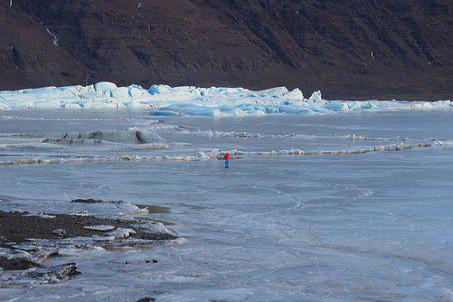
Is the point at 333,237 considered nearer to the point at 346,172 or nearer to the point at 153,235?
the point at 153,235

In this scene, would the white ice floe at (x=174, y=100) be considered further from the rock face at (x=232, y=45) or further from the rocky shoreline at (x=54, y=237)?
the rocky shoreline at (x=54, y=237)

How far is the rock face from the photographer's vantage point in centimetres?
8512

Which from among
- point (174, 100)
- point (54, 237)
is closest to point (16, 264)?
point (54, 237)

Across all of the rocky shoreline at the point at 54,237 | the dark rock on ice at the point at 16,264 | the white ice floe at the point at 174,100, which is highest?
the white ice floe at the point at 174,100

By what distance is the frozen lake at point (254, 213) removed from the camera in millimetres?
7090

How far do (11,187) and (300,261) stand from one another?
5549 mm

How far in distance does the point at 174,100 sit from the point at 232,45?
4115 cm

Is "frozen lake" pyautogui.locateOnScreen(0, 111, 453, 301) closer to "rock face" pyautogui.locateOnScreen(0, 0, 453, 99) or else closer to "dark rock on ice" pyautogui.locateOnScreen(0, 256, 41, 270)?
"dark rock on ice" pyautogui.locateOnScreen(0, 256, 41, 270)

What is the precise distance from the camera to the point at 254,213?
34.2 feet

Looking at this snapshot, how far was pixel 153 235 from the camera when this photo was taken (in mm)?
8852

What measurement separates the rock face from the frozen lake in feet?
205

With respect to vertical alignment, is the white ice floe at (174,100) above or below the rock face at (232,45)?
below

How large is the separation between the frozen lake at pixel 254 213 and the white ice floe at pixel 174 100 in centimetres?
2548

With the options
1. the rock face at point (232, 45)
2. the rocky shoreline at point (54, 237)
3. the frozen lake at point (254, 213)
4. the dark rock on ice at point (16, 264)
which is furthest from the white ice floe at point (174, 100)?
the dark rock on ice at point (16, 264)
